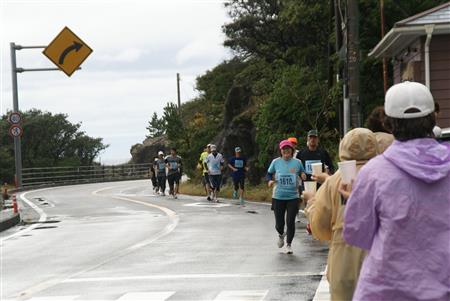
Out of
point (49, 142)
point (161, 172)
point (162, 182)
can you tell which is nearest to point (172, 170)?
point (162, 182)

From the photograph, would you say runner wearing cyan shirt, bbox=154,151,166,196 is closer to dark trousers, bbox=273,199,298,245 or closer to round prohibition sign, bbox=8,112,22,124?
round prohibition sign, bbox=8,112,22,124

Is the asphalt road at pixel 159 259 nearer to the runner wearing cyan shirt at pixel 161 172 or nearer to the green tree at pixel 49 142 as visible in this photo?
the runner wearing cyan shirt at pixel 161 172

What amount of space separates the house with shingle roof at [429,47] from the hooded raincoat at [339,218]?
13.6m

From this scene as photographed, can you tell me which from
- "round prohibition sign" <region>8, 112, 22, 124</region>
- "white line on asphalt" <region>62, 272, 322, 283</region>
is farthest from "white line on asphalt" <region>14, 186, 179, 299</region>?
"round prohibition sign" <region>8, 112, 22, 124</region>

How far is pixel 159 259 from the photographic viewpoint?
11.3 m

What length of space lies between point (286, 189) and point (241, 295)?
140 inches

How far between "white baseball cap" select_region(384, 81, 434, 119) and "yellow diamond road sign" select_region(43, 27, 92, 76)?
2544 cm

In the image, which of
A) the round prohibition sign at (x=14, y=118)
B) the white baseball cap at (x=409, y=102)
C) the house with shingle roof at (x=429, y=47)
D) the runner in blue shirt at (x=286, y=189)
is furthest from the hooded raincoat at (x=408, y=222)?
the round prohibition sign at (x=14, y=118)

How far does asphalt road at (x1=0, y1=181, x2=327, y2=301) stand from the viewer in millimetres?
8711

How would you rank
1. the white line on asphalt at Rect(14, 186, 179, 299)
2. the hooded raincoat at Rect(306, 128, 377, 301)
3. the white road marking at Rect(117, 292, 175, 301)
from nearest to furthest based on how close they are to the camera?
the hooded raincoat at Rect(306, 128, 377, 301) < the white road marking at Rect(117, 292, 175, 301) < the white line on asphalt at Rect(14, 186, 179, 299)

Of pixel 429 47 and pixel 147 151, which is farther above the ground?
pixel 429 47

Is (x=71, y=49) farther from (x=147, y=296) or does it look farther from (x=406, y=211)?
(x=406, y=211)

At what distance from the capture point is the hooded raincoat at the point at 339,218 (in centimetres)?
446

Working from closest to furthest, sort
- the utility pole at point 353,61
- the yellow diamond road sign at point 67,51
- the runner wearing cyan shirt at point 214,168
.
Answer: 1. the utility pole at point 353,61
2. the runner wearing cyan shirt at point 214,168
3. the yellow diamond road sign at point 67,51
